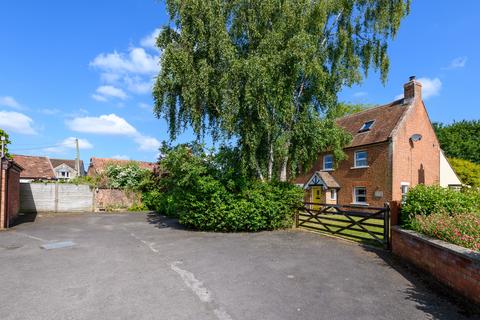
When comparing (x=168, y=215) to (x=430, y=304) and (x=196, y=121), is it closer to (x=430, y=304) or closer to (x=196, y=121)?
(x=196, y=121)

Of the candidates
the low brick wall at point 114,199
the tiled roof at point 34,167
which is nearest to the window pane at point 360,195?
the low brick wall at point 114,199

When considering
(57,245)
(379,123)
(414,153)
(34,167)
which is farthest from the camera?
(34,167)

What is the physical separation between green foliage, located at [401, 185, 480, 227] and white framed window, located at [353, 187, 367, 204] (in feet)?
39.9

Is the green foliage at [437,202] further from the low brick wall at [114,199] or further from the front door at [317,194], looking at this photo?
→ the low brick wall at [114,199]

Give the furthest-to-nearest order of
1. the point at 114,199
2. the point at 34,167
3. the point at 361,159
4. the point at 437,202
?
the point at 34,167 < the point at 114,199 < the point at 361,159 < the point at 437,202

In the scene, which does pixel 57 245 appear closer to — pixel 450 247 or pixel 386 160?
pixel 450 247

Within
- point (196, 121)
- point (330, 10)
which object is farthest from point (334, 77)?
point (196, 121)

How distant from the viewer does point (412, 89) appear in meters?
20.1

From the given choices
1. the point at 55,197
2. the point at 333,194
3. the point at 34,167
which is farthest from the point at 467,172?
the point at 34,167

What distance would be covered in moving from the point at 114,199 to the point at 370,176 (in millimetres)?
19000

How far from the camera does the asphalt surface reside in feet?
14.8

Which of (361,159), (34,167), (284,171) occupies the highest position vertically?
(361,159)

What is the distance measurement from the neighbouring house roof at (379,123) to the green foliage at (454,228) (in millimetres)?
13122

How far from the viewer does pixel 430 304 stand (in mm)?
4863
